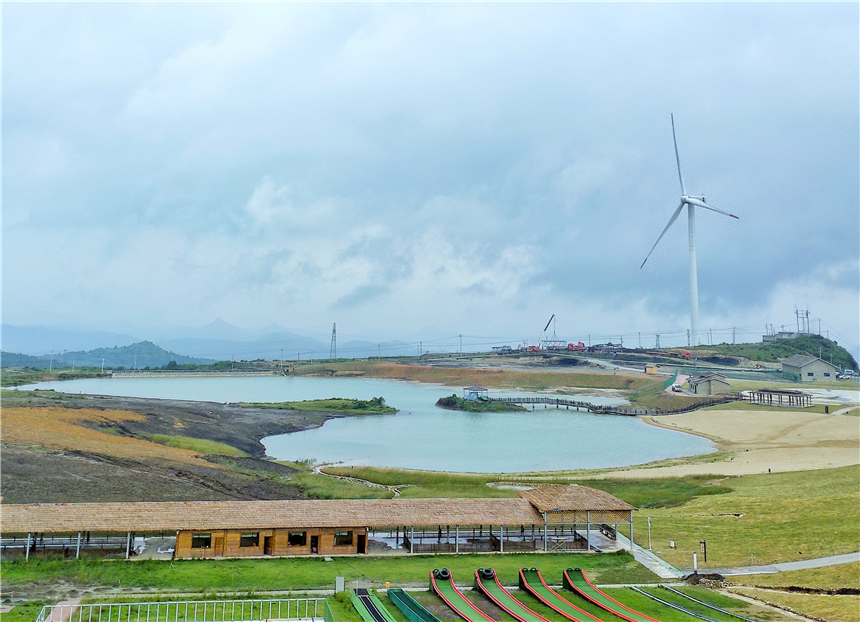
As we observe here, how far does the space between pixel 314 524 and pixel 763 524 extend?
1891cm

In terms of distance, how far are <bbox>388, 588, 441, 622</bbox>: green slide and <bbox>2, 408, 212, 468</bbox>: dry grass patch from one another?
25.0m

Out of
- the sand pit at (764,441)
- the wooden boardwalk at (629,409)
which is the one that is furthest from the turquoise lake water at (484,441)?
the sand pit at (764,441)

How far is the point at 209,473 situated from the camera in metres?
36.1

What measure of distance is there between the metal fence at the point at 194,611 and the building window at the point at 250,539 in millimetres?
5096

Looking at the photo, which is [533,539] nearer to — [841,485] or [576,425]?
[841,485]

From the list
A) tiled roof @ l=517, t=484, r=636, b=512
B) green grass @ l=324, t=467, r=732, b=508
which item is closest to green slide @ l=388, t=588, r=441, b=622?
tiled roof @ l=517, t=484, r=636, b=512

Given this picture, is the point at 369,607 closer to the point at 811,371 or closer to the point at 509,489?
the point at 509,489

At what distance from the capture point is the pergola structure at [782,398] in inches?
3236

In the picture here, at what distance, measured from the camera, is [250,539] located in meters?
21.5

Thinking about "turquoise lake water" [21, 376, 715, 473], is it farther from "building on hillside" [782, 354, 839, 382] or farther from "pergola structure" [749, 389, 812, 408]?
"building on hillside" [782, 354, 839, 382]

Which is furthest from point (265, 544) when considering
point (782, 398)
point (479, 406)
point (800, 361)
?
point (800, 361)

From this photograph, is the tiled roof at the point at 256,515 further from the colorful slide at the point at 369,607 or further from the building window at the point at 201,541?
the colorful slide at the point at 369,607

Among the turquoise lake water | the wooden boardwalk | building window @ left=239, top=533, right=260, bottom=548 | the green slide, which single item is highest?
building window @ left=239, top=533, right=260, bottom=548

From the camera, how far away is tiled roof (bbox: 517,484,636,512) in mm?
24250
